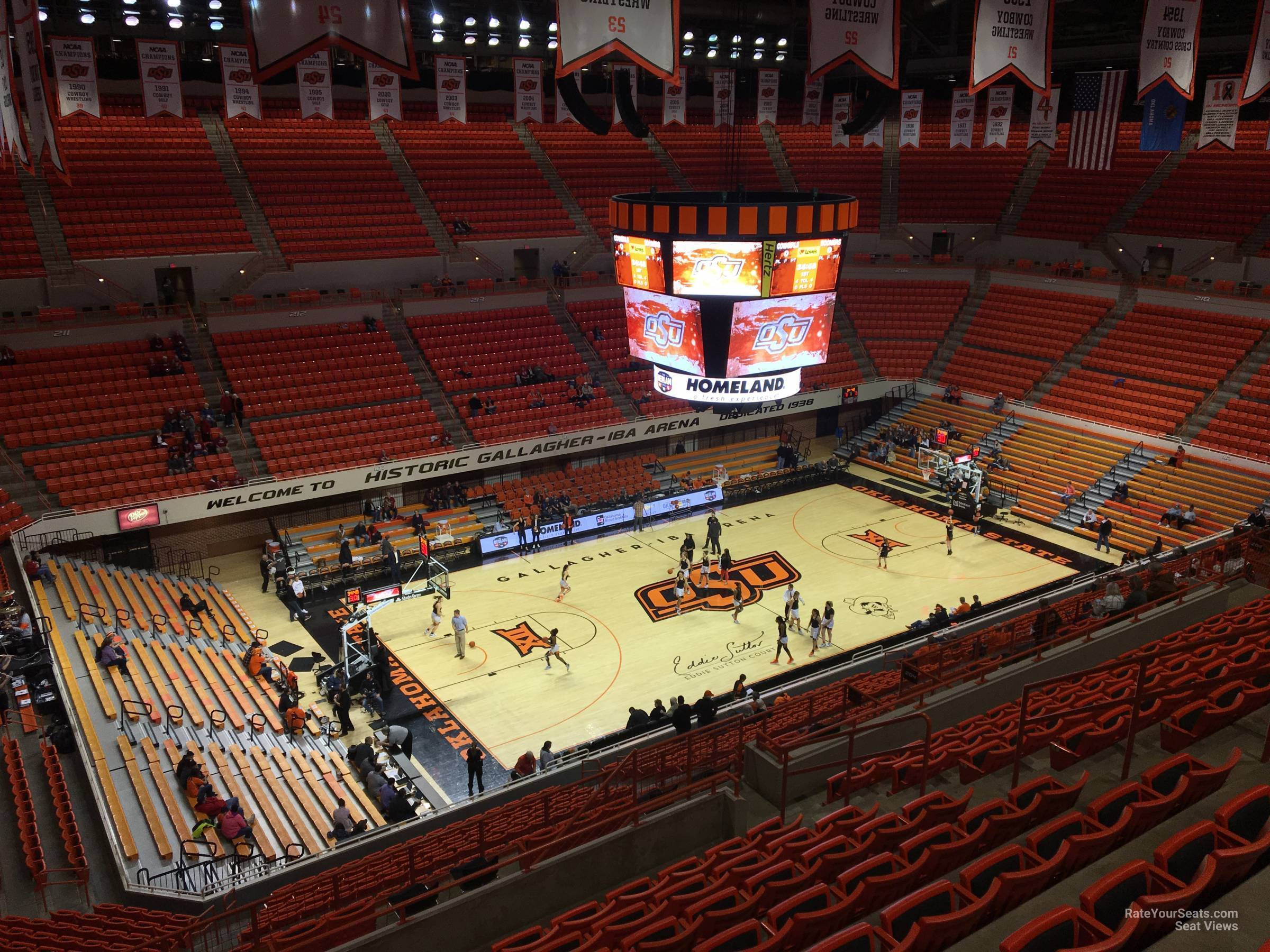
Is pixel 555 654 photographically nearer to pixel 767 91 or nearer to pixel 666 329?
pixel 666 329

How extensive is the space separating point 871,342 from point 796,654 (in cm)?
1976

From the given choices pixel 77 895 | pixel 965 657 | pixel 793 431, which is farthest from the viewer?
pixel 793 431

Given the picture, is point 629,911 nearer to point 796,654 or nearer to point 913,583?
point 796,654

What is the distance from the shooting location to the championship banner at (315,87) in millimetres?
26344

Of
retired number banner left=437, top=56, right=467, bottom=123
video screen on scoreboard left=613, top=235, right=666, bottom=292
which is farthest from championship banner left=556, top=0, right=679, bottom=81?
retired number banner left=437, top=56, right=467, bottom=123

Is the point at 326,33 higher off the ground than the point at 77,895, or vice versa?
the point at 326,33

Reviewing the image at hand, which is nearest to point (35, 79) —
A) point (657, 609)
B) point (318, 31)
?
A: point (318, 31)

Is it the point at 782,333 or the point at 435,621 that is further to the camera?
the point at 435,621

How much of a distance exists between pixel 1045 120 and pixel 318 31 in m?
26.7

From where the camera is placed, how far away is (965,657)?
1590cm

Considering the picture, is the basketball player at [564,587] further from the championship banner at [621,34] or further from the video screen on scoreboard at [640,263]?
the championship banner at [621,34]

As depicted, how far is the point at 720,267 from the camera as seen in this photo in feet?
52.7

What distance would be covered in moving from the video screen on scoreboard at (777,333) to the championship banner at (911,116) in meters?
20.0

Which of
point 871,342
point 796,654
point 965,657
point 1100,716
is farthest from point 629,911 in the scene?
point 871,342
